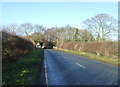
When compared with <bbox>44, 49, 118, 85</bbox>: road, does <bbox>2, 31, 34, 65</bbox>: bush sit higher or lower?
higher

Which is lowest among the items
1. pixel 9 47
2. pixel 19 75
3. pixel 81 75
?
pixel 81 75

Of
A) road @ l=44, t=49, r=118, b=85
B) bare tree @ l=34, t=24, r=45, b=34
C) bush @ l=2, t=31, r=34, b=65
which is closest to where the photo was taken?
road @ l=44, t=49, r=118, b=85

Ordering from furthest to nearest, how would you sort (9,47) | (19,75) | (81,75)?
(9,47) < (81,75) < (19,75)

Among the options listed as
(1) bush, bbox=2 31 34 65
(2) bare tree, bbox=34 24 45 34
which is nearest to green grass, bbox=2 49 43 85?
(1) bush, bbox=2 31 34 65

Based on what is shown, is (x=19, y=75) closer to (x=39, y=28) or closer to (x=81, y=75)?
(x=81, y=75)

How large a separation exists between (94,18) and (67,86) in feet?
172

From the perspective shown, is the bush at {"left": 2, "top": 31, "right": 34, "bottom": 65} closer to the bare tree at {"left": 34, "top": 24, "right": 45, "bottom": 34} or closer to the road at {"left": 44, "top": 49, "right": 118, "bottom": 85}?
the road at {"left": 44, "top": 49, "right": 118, "bottom": 85}

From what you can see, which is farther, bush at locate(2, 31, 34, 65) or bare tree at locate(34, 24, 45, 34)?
bare tree at locate(34, 24, 45, 34)

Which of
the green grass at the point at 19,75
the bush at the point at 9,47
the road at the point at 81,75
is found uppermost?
the bush at the point at 9,47

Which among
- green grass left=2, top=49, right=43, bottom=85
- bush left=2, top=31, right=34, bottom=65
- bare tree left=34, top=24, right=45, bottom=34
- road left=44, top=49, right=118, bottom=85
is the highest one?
bare tree left=34, top=24, right=45, bottom=34

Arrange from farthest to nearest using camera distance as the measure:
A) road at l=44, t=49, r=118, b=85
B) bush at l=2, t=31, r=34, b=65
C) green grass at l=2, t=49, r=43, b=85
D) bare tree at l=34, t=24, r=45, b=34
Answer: bare tree at l=34, t=24, r=45, b=34, bush at l=2, t=31, r=34, b=65, road at l=44, t=49, r=118, b=85, green grass at l=2, t=49, r=43, b=85

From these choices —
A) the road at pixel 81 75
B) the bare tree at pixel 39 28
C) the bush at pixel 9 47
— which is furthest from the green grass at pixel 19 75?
the bare tree at pixel 39 28

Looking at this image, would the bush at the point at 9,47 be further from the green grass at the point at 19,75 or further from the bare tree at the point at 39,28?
the bare tree at the point at 39,28

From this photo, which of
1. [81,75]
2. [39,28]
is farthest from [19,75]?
[39,28]
